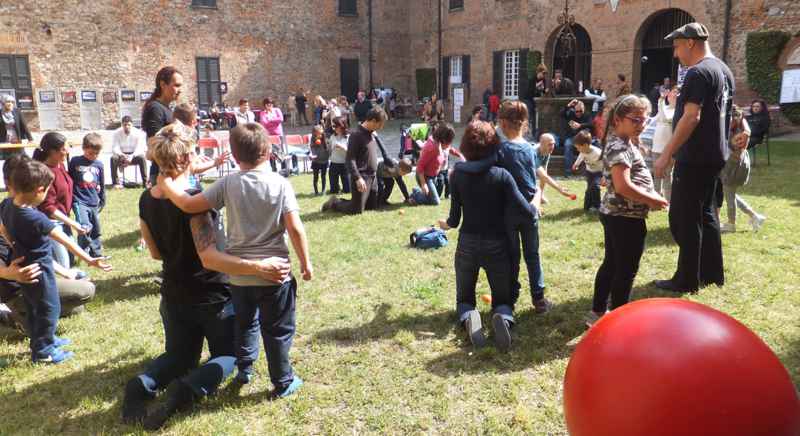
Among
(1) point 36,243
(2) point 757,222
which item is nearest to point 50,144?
(1) point 36,243

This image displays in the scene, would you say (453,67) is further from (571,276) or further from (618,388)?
(618,388)

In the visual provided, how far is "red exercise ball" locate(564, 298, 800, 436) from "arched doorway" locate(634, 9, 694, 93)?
20591 millimetres

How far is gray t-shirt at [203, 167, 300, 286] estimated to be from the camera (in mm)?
3230

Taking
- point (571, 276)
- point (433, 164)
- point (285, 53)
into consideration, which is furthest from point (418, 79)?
point (571, 276)

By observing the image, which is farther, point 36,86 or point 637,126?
point 36,86

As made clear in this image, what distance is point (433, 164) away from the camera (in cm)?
926

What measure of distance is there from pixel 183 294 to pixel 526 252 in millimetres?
2562

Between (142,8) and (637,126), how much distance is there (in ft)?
83.5

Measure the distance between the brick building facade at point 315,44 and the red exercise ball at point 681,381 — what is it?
19880 mm

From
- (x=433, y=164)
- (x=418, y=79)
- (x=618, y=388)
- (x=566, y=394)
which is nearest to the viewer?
(x=618, y=388)

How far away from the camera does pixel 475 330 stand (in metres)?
4.16

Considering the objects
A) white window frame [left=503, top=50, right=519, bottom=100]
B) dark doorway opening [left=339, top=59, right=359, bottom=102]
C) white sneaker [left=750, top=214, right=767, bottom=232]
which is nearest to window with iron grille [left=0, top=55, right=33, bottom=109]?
dark doorway opening [left=339, top=59, right=359, bottom=102]

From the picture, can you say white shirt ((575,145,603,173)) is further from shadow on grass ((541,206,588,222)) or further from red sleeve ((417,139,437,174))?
red sleeve ((417,139,437,174))

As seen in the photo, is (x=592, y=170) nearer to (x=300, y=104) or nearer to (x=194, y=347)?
(x=194, y=347)
